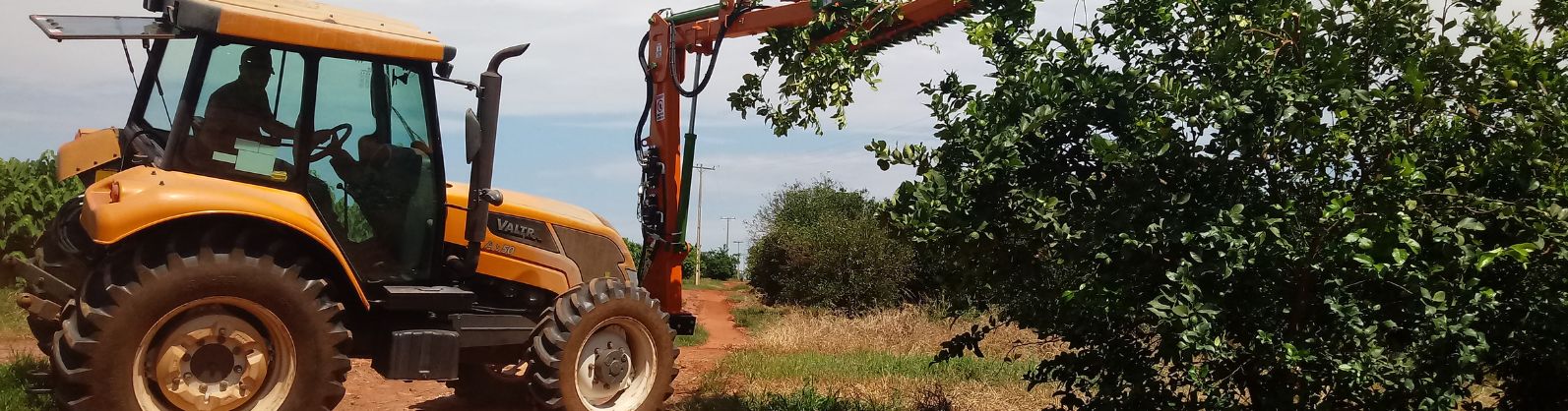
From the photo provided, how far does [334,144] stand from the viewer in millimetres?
6125

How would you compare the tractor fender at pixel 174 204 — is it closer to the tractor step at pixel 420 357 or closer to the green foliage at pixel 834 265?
the tractor step at pixel 420 357

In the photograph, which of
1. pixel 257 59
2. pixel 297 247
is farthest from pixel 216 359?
pixel 257 59

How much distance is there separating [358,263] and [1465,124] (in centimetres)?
594

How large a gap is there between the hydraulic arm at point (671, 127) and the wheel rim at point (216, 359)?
11.2 feet

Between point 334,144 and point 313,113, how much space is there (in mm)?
213

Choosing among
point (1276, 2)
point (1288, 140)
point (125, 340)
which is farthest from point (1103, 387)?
point (125, 340)

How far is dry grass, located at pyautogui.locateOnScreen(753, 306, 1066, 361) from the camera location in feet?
46.3

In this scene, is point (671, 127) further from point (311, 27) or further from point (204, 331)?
point (204, 331)

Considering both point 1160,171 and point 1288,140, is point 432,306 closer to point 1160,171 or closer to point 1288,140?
point 1160,171

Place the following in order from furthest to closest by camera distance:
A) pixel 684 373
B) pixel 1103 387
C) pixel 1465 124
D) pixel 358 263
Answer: pixel 684 373 → pixel 358 263 → pixel 1103 387 → pixel 1465 124

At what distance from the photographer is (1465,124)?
536 centimetres

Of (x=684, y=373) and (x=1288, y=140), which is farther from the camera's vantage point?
(x=684, y=373)

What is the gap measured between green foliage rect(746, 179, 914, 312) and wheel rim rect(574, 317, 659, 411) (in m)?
11.2

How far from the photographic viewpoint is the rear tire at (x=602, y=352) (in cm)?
686
